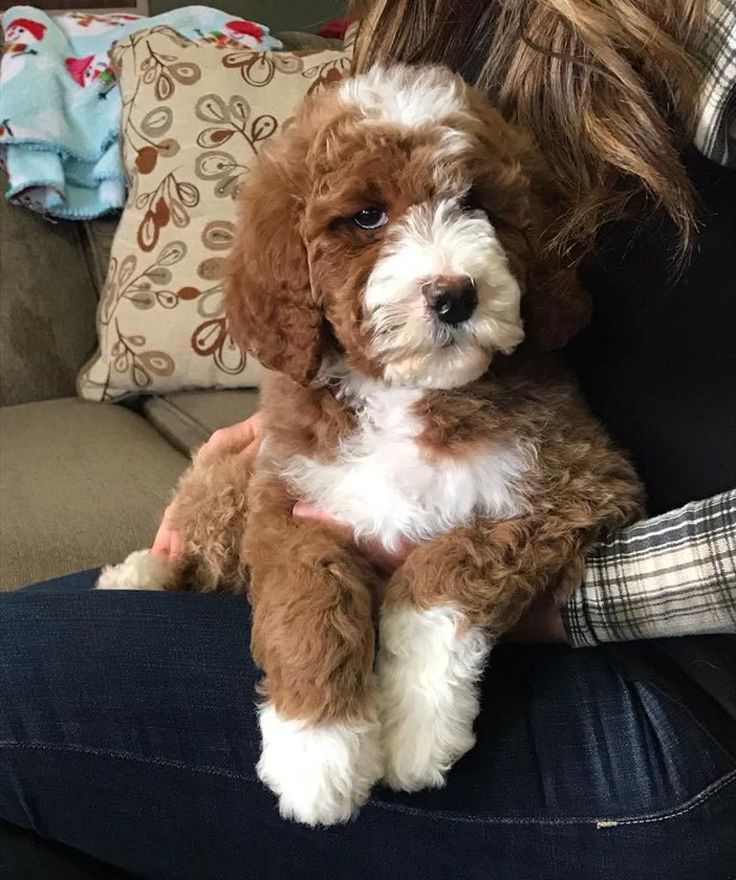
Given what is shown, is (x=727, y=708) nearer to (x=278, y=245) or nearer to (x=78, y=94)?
(x=278, y=245)

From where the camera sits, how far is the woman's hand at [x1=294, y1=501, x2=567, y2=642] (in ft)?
4.06

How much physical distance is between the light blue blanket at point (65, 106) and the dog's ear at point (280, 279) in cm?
189

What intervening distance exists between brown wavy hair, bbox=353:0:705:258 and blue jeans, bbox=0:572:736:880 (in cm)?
55

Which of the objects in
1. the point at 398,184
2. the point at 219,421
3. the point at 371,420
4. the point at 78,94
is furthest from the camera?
the point at 78,94

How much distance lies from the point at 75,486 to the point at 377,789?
1.43 metres

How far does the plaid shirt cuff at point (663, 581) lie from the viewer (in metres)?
1.11

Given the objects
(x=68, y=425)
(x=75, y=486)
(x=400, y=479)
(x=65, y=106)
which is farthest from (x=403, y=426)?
(x=65, y=106)

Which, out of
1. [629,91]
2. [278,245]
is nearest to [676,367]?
[629,91]

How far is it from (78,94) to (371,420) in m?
2.25

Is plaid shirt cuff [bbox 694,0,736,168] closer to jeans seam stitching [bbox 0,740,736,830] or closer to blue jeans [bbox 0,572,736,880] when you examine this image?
blue jeans [bbox 0,572,736,880]

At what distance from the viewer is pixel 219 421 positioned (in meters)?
2.64

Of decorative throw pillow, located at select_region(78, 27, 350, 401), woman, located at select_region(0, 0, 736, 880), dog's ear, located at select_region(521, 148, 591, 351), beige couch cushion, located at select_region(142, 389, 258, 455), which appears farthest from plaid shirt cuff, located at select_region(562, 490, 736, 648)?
decorative throw pillow, located at select_region(78, 27, 350, 401)

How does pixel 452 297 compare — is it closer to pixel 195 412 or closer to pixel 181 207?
pixel 195 412

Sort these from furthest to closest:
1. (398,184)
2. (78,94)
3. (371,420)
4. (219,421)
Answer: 1. (78,94)
2. (219,421)
3. (371,420)
4. (398,184)
